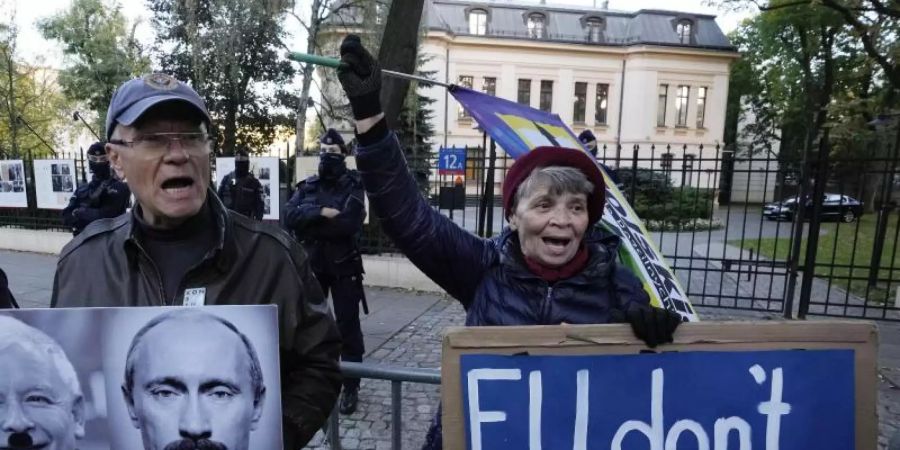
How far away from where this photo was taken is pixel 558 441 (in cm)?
133

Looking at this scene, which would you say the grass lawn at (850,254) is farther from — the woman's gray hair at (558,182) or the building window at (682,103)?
the building window at (682,103)

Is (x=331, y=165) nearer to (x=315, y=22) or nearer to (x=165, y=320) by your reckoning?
(x=165, y=320)

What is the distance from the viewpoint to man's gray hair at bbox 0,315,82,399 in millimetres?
1148

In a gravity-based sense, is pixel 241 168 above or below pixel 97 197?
above

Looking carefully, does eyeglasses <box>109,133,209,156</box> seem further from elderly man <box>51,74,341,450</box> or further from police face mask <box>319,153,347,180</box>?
police face mask <box>319,153,347,180</box>

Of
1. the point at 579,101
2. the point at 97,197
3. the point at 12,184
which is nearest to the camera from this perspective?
the point at 97,197

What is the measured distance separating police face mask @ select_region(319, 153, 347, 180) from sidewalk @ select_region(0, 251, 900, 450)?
1805 millimetres

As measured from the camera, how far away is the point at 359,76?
1.54 meters

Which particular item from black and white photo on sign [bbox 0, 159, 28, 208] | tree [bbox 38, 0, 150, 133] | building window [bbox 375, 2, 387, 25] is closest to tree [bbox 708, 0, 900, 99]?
building window [bbox 375, 2, 387, 25]

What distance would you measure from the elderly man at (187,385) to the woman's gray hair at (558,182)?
0.95 m

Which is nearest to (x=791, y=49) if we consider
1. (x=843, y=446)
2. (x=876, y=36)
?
(x=876, y=36)

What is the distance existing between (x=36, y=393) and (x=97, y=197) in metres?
5.95

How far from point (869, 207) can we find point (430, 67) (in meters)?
24.4

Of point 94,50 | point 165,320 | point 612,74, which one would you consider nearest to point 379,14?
point 165,320
